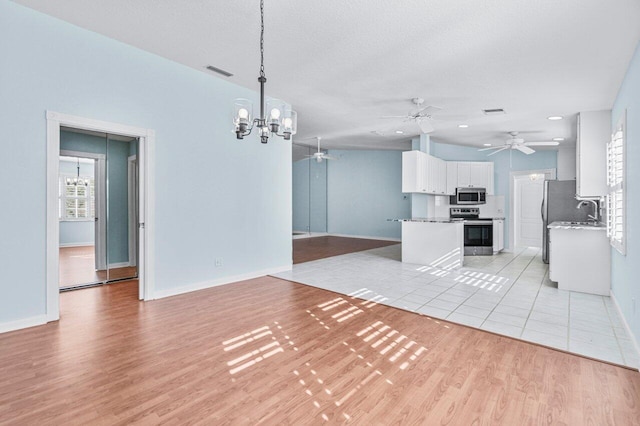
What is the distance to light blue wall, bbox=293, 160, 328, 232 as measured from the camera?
12.1 m

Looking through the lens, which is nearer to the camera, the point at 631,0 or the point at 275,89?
the point at 631,0

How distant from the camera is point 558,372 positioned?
2.32m

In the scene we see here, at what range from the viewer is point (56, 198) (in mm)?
3295

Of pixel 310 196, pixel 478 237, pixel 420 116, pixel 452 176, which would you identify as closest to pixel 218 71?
pixel 420 116

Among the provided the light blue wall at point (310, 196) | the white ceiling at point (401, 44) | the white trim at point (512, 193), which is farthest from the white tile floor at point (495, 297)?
the light blue wall at point (310, 196)

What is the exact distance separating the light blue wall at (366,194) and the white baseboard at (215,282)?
19.1 ft

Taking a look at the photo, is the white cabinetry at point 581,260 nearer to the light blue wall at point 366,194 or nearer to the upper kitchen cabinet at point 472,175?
the upper kitchen cabinet at point 472,175

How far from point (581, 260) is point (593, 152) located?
5.54ft

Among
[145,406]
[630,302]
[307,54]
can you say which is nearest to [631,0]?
[630,302]

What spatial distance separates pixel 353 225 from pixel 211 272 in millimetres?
7392

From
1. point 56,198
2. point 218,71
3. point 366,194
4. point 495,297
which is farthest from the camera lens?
point 366,194

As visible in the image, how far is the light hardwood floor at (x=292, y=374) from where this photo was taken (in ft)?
6.08

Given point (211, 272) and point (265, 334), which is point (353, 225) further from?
point (265, 334)

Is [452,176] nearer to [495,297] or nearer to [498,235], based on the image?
[498,235]
